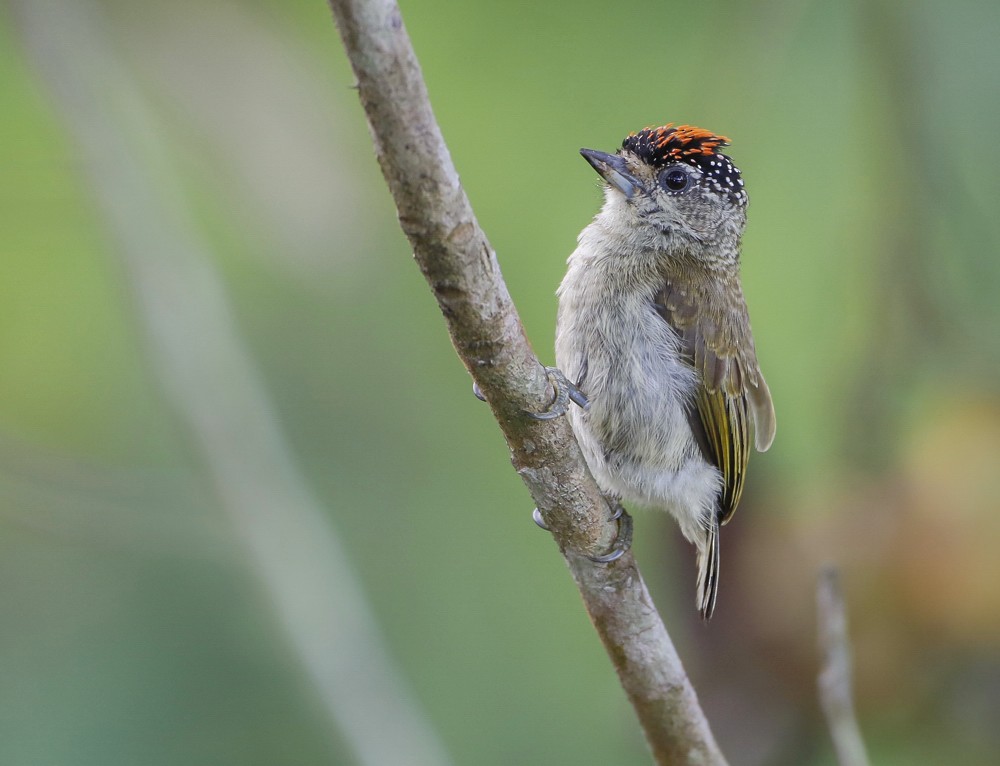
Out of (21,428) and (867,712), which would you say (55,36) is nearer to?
(21,428)

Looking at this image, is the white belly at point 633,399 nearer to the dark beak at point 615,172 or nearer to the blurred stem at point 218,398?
the dark beak at point 615,172

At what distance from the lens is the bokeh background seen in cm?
337

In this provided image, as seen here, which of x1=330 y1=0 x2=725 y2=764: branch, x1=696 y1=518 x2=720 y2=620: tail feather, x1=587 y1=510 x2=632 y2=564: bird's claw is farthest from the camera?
x1=696 y1=518 x2=720 y2=620: tail feather

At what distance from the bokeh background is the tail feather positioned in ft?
1.17

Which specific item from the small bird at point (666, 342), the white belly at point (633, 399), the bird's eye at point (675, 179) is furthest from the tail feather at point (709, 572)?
the bird's eye at point (675, 179)

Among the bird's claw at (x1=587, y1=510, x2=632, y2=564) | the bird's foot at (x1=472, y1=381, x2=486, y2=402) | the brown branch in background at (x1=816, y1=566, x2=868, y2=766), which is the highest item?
the bird's foot at (x1=472, y1=381, x2=486, y2=402)

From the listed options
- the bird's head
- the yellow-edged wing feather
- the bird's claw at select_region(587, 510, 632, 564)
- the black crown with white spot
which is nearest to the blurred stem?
the bird's claw at select_region(587, 510, 632, 564)

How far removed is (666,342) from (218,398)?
4.22ft

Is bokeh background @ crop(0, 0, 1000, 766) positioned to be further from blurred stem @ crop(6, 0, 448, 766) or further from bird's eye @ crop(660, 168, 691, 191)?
bird's eye @ crop(660, 168, 691, 191)

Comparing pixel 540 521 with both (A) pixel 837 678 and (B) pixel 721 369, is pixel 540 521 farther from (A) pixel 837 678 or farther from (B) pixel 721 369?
(A) pixel 837 678

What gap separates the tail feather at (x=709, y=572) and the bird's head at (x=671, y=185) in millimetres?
810

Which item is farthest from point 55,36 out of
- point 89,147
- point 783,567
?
point 783,567

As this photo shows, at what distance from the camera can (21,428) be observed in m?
4.67

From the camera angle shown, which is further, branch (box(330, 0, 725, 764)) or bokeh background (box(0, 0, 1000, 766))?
bokeh background (box(0, 0, 1000, 766))
